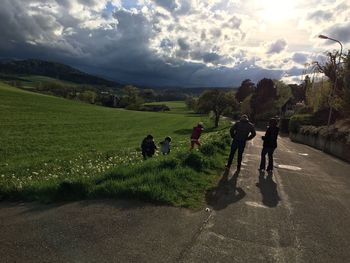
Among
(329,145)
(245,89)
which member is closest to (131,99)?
(245,89)

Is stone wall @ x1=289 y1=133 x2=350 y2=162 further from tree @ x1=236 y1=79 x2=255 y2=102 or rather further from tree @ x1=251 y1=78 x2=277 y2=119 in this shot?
tree @ x1=236 y1=79 x2=255 y2=102

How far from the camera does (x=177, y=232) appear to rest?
590 cm

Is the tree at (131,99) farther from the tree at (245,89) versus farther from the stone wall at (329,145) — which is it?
the stone wall at (329,145)

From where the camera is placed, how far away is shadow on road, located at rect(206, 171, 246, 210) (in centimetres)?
790

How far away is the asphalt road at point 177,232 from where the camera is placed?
504 cm

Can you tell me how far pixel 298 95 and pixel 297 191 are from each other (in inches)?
4993

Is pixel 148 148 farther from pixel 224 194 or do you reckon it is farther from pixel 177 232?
pixel 177 232

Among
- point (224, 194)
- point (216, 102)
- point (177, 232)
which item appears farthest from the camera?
point (216, 102)

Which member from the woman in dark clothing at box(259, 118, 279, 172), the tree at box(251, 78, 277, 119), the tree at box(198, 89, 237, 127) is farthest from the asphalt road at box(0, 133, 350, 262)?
the tree at box(251, 78, 277, 119)

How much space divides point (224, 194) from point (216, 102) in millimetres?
73154

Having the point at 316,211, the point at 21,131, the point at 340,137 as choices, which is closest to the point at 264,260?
the point at 316,211

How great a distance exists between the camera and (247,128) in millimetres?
12586

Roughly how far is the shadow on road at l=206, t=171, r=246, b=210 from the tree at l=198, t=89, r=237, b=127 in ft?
232

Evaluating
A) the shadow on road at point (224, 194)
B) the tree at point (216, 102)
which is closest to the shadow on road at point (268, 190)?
the shadow on road at point (224, 194)
